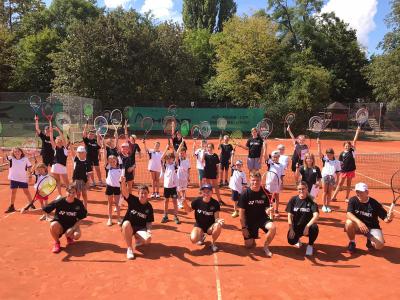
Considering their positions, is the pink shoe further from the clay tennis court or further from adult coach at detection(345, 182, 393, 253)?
adult coach at detection(345, 182, 393, 253)

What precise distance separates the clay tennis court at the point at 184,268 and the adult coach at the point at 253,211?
1.23 feet

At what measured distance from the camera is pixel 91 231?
29.8ft

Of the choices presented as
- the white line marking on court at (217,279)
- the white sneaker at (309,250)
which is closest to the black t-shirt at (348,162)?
the white sneaker at (309,250)

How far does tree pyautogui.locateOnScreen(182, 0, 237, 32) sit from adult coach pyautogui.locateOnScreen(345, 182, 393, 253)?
59166 millimetres

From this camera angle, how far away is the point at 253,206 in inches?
325

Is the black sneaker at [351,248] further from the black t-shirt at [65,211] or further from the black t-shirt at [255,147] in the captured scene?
the black t-shirt at [65,211]

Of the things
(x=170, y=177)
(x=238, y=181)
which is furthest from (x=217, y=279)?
(x=238, y=181)

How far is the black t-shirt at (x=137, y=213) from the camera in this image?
802 centimetres

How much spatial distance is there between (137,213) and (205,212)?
1.40 meters

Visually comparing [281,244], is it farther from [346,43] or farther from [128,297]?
[346,43]

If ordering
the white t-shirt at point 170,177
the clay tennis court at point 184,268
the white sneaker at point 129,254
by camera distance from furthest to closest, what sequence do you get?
the white t-shirt at point 170,177 < the white sneaker at point 129,254 < the clay tennis court at point 184,268

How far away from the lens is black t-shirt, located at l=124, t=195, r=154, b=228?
802 cm

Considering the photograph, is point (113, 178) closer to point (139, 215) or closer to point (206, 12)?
point (139, 215)

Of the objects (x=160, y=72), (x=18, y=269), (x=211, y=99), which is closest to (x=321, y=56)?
(x=211, y=99)
